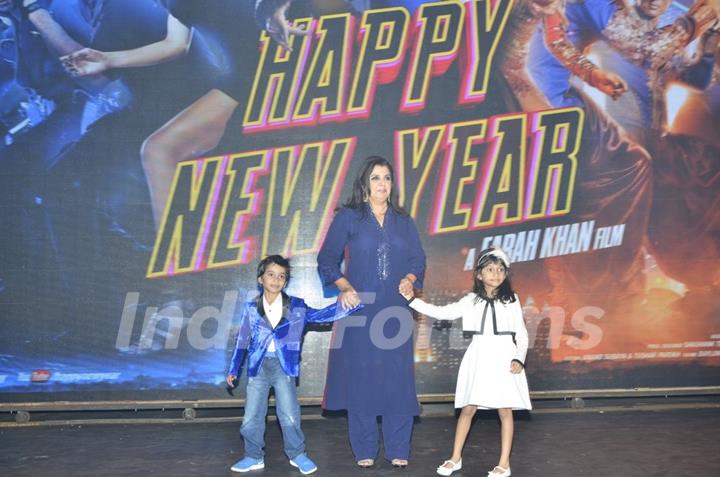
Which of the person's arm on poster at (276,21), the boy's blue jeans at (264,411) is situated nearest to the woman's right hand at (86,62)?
the person's arm on poster at (276,21)

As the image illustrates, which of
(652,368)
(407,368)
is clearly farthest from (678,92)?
(407,368)

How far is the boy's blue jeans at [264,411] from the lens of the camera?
526 cm

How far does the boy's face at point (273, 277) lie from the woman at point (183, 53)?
5.31ft

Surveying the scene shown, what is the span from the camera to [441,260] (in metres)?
Result: 6.84

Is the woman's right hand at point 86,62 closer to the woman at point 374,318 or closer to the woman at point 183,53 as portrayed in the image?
the woman at point 183,53

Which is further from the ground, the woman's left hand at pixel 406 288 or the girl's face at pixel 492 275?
the girl's face at pixel 492 275

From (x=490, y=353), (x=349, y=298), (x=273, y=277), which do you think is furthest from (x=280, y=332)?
(x=490, y=353)

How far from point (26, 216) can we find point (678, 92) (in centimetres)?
503

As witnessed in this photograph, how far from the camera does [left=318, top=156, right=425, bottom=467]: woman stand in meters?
5.32

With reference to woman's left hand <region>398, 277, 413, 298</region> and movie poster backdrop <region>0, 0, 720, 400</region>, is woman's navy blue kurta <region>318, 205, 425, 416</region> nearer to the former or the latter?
woman's left hand <region>398, 277, 413, 298</region>

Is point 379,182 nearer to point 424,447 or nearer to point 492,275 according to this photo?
point 492,275

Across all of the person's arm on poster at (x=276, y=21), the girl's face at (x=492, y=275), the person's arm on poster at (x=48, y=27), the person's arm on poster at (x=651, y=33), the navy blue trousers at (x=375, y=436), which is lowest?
the navy blue trousers at (x=375, y=436)

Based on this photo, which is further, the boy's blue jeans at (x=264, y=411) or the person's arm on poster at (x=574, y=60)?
the person's arm on poster at (x=574, y=60)

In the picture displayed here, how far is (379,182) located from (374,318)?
804 millimetres
